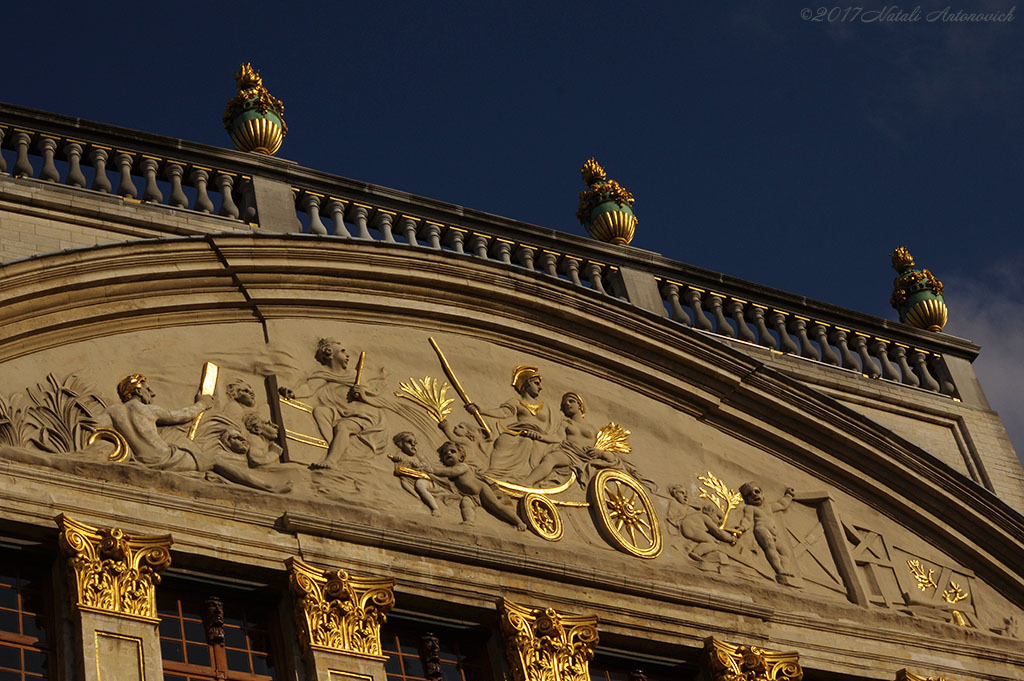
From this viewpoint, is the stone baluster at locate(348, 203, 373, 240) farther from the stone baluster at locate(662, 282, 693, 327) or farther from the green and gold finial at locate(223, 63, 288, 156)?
the stone baluster at locate(662, 282, 693, 327)

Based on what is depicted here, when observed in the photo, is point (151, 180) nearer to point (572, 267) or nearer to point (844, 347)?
point (572, 267)

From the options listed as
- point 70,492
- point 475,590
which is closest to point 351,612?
point 475,590

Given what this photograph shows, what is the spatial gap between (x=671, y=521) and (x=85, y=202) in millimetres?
4974

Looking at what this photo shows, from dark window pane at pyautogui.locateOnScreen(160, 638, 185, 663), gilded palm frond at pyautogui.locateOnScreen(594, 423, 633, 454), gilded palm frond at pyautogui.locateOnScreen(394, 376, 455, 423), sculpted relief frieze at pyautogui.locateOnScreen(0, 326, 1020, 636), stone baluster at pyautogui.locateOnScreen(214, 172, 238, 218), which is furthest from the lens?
gilded palm frond at pyautogui.locateOnScreen(594, 423, 633, 454)

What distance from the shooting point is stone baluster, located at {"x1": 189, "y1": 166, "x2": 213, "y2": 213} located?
14648 mm

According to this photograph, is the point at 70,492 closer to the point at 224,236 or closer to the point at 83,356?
the point at 83,356

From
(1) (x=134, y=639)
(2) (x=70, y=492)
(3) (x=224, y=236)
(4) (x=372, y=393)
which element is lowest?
(1) (x=134, y=639)

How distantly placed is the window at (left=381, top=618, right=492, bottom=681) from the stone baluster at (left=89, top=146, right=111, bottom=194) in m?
3.88

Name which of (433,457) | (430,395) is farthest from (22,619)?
(430,395)

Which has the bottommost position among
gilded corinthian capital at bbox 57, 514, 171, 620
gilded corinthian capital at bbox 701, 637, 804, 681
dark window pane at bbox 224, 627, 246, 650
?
gilded corinthian capital at bbox 701, 637, 804, 681

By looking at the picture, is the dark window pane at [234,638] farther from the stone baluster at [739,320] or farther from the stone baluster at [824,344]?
the stone baluster at [824,344]

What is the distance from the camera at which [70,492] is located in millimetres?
12305

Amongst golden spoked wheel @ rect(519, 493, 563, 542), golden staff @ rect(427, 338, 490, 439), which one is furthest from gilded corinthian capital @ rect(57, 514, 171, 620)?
golden staff @ rect(427, 338, 490, 439)

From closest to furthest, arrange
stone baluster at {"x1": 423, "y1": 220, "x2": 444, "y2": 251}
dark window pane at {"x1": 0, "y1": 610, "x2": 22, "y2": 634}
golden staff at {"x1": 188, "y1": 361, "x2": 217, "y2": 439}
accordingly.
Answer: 1. dark window pane at {"x1": 0, "y1": 610, "x2": 22, "y2": 634}
2. golden staff at {"x1": 188, "y1": 361, "x2": 217, "y2": 439}
3. stone baluster at {"x1": 423, "y1": 220, "x2": 444, "y2": 251}
